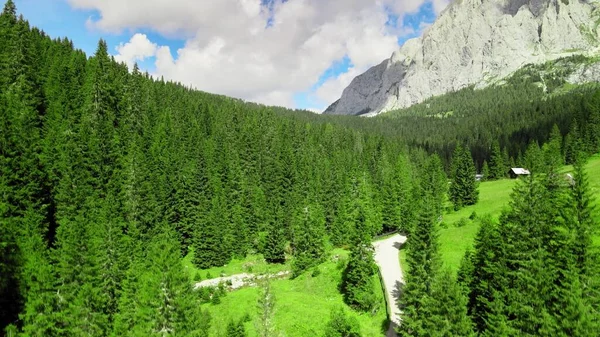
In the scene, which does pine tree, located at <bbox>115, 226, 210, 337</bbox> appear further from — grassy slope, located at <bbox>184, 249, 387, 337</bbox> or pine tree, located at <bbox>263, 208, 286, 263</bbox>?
pine tree, located at <bbox>263, 208, 286, 263</bbox>

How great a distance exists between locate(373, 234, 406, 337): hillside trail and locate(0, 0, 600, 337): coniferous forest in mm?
2880

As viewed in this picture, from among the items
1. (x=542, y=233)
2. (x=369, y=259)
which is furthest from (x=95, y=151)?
(x=542, y=233)

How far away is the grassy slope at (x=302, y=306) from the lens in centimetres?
4162

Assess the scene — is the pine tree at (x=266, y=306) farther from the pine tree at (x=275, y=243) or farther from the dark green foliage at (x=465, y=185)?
the dark green foliage at (x=465, y=185)

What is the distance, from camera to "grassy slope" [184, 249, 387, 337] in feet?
137

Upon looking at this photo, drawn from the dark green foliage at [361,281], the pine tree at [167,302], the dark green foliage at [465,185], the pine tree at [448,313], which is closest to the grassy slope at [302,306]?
the dark green foliage at [361,281]

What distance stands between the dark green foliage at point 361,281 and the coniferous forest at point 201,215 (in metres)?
0.20

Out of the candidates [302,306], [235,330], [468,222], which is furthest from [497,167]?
[235,330]

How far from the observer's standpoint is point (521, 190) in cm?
3694

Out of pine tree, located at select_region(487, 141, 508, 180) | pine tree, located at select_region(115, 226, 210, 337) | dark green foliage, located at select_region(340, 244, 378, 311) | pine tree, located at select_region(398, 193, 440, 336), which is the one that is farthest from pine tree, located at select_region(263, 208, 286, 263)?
pine tree, located at select_region(487, 141, 508, 180)

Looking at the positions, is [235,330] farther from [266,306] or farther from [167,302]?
[266,306]

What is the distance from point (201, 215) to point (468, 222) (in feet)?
163

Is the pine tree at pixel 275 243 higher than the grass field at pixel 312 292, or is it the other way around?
the pine tree at pixel 275 243

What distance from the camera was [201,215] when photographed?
7519 centimetres
